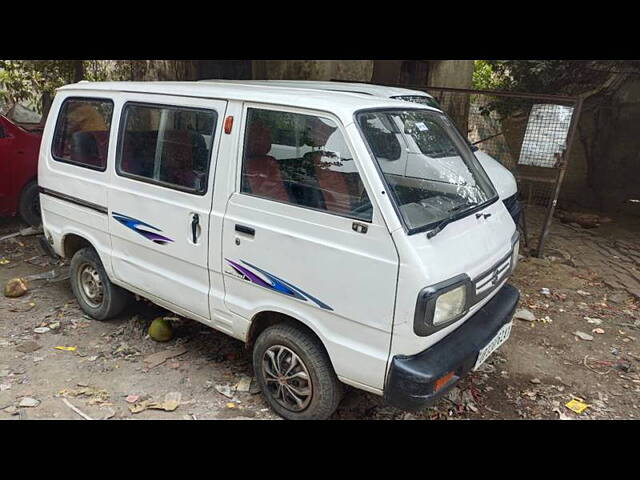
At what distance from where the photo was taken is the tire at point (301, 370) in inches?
108

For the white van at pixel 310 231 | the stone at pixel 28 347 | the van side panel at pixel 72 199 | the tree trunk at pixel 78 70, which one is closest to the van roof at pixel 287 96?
the white van at pixel 310 231

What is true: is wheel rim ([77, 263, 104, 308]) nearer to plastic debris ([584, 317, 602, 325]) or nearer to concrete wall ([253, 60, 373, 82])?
plastic debris ([584, 317, 602, 325])

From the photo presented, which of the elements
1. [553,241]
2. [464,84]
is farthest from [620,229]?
[464,84]

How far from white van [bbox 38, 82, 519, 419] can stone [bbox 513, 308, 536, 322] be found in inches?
56.3

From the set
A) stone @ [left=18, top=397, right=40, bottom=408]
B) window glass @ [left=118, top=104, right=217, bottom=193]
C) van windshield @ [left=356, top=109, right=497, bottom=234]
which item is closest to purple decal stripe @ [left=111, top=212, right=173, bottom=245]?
window glass @ [left=118, top=104, right=217, bottom=193]

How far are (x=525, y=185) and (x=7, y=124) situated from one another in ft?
23.3

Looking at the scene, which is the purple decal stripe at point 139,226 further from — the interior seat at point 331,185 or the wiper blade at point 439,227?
the wiper blade at point 439,227

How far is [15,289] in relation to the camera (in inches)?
183

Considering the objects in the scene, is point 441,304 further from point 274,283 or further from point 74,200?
point 74,200

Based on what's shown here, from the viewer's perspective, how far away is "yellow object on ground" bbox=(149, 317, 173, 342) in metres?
3.92

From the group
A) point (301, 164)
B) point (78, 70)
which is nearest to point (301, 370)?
point (301, 164)

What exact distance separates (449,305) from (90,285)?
3243 mm

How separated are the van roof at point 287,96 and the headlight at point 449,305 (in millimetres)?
1057

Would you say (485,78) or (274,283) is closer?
(274,283)
